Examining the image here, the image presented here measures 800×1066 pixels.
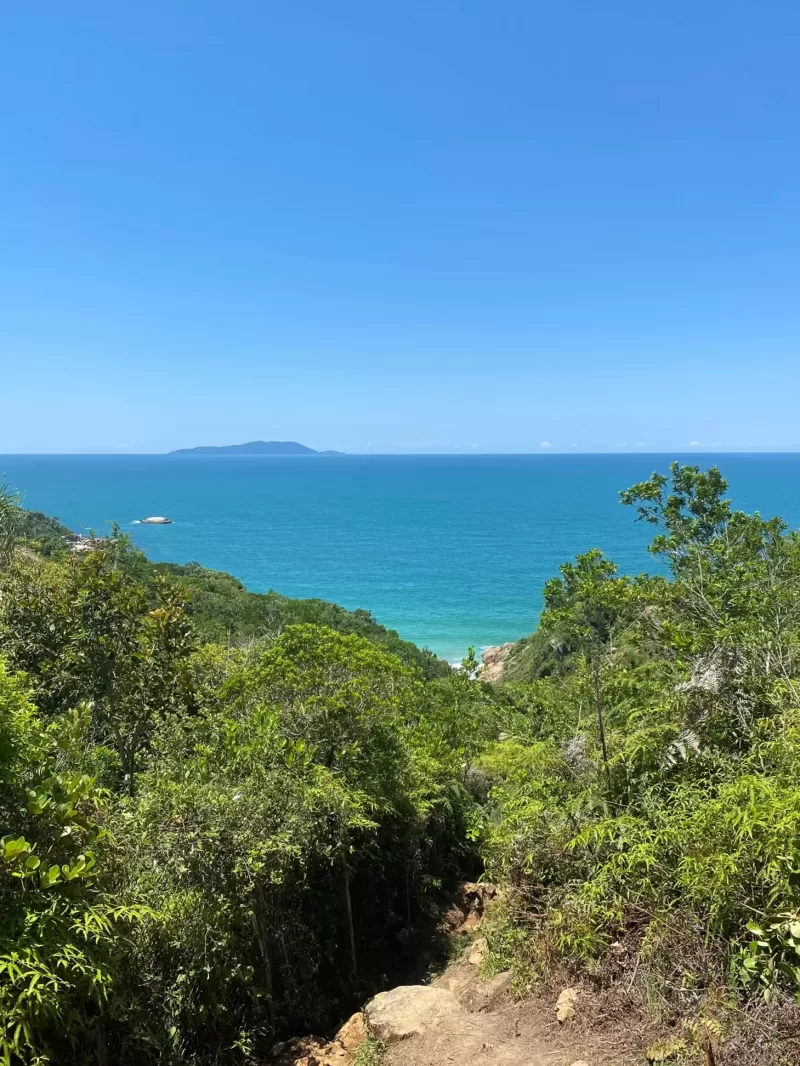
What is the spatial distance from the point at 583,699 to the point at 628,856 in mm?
3996

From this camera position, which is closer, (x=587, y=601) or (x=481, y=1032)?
(x=481, y=1032)

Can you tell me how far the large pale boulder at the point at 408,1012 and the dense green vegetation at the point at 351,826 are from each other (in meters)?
0.89

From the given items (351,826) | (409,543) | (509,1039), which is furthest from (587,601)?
(409,543)

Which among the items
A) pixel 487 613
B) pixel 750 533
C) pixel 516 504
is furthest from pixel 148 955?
pixel 516 504

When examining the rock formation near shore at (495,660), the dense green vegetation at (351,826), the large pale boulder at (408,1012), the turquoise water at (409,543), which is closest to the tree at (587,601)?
the dense green vegetation at (351,826)

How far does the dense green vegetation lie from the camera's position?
18.0 ft

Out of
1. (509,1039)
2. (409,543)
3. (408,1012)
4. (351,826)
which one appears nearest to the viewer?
(509,1039)

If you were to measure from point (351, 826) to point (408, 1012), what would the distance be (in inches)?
94.0

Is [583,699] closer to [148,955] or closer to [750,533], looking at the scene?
[148,955]

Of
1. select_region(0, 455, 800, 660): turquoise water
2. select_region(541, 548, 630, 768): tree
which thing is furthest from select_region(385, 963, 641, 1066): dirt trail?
select_region(0, 455, 800, 660): turquoise water

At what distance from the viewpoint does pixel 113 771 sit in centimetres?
1198

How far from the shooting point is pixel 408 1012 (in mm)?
6969

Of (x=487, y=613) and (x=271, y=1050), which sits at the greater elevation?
(x=271, y=1050)

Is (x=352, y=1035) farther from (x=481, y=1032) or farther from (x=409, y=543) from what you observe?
(x=409, y=543)
